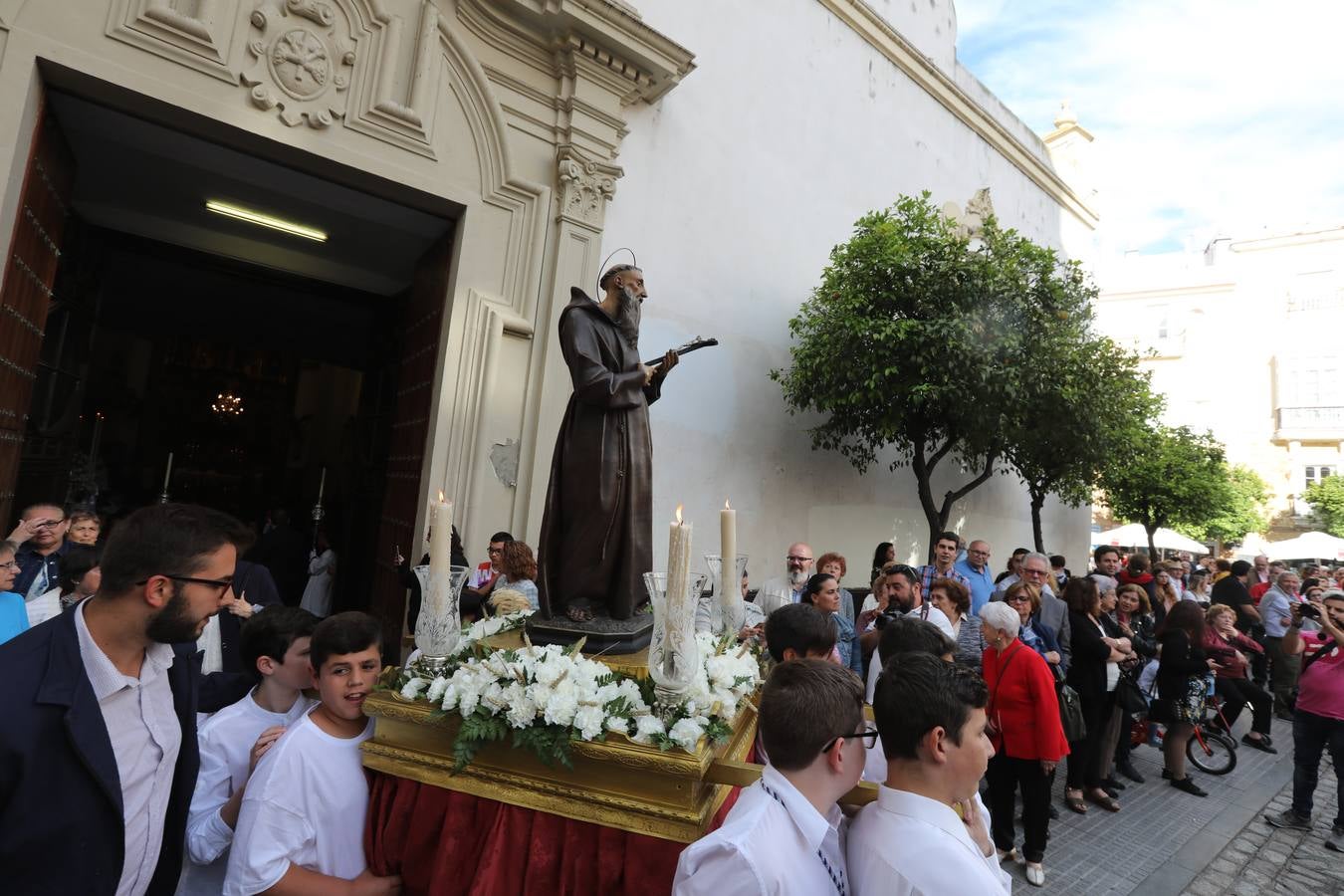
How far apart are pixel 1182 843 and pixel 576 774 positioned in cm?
506

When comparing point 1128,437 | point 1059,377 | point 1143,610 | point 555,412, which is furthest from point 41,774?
point 1128,437

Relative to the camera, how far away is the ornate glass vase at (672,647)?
189 centimetres

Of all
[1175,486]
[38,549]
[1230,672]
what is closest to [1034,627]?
[1230,672]

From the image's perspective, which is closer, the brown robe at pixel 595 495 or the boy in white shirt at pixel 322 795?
the boy in white shirt at pixel 322 795

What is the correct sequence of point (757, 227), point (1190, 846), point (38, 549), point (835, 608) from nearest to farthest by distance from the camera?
point (38, 549) < point (835, 608) < point (1190, 846) < point (757, 227)

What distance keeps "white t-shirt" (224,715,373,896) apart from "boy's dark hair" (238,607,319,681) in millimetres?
316

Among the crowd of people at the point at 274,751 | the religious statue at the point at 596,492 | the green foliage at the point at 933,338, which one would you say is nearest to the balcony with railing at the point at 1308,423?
the green foliage at the point at 933,338

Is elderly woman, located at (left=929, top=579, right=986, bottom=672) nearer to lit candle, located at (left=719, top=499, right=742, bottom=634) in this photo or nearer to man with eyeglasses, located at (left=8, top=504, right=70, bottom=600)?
lit candle, located at (left=719, top=499, right=742, bottom=634)

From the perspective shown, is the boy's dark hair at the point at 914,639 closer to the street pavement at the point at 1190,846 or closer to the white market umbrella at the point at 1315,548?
the street pavement at the point at 1190,846

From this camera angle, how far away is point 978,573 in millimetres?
6586

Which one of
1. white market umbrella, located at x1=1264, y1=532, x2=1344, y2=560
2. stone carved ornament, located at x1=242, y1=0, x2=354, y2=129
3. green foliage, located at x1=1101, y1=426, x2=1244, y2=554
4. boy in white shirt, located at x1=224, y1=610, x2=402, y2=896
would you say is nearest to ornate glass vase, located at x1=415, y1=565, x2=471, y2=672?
boy in white shirt, located at x1=224, y1=610, x2=402, y2=896

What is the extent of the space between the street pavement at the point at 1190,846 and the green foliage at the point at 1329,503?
84.4ft

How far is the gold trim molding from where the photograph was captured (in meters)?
9.83

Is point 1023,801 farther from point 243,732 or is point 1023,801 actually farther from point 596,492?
point 243,732
